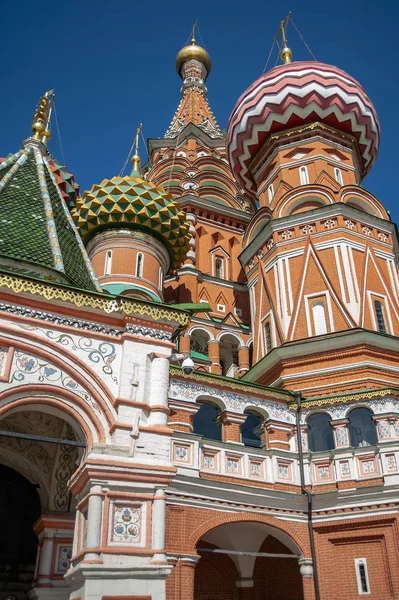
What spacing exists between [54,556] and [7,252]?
4062mm

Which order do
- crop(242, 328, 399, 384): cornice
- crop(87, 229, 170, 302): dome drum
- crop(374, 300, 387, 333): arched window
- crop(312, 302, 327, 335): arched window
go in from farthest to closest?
crop(87, 229, 170, 302): dome drum
crop(374, 300, 387, 333): arched window
crop(312, 302, 327, 335): arched window
crop(242, 328, 399, 384): cornice

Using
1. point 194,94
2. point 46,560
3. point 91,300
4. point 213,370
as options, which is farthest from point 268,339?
point 194,94

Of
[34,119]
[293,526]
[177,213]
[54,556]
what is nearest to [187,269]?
[177,213]

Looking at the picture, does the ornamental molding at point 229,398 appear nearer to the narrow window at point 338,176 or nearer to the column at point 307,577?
the column at point 307,577

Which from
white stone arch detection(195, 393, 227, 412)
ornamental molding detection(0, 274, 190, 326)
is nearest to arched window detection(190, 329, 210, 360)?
white stone arch detection(195, 393, 227, 412)

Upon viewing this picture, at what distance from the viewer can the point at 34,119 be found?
11.5 metres

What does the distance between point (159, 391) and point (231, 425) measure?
171 inches

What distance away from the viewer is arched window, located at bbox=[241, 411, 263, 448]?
11328mm

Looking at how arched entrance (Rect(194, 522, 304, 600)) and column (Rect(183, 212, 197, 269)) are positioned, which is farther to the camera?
column (Rect(183, 212, 197, 269))

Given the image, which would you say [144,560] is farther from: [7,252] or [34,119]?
[34,119]

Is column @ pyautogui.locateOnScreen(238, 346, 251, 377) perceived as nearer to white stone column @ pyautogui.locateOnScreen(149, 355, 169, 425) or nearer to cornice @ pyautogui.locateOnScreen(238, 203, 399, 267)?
cornice @ pyautogui.locateOnScreen(238, 203, 399, 267)

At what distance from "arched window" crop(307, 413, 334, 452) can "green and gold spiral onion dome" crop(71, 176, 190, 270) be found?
6.99 m

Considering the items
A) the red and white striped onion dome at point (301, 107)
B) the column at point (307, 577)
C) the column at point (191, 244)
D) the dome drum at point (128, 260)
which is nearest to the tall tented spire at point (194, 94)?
the column at point (191, 244)

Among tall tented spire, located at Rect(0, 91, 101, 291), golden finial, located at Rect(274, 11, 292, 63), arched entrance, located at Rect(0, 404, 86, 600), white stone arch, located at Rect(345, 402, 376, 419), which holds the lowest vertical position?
arched entrance, located at Rect(0, 404, 86, 600)
